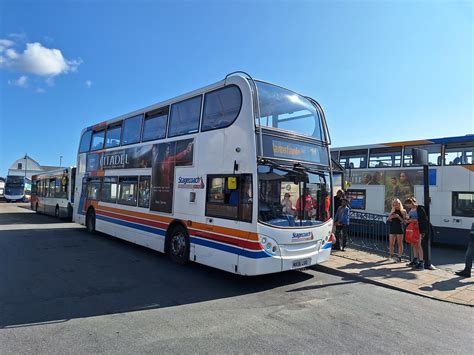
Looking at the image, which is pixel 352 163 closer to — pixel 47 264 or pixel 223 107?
pixel 223 107

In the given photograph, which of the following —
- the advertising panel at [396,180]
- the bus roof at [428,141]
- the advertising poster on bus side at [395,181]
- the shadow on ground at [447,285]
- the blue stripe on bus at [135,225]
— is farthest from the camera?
the advertising poster on bus side at [395,181]

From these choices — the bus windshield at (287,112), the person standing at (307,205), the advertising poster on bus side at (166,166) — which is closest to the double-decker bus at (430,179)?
the bus windshield at (287,112)

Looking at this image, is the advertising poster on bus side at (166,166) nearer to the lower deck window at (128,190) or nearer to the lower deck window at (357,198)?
the lower deck window at (128,190)

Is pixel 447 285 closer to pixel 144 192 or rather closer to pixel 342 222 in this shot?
pixel 342 222

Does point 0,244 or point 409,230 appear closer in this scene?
point 409,230

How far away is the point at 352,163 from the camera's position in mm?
16328

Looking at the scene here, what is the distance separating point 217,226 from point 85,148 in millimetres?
9857

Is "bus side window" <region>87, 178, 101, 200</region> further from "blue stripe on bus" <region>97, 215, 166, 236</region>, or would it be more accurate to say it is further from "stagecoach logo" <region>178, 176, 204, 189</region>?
"stagecoach logo" <region>178, 176, 204, 189</region>

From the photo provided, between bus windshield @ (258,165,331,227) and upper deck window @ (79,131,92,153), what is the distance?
404 inches

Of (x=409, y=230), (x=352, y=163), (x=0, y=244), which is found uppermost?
(x=352, y=163)

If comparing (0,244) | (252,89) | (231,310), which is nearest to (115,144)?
(0,244)

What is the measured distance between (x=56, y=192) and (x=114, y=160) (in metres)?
12.6

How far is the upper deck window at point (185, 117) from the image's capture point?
8.41 metres

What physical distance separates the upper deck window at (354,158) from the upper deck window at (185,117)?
9812 mm
